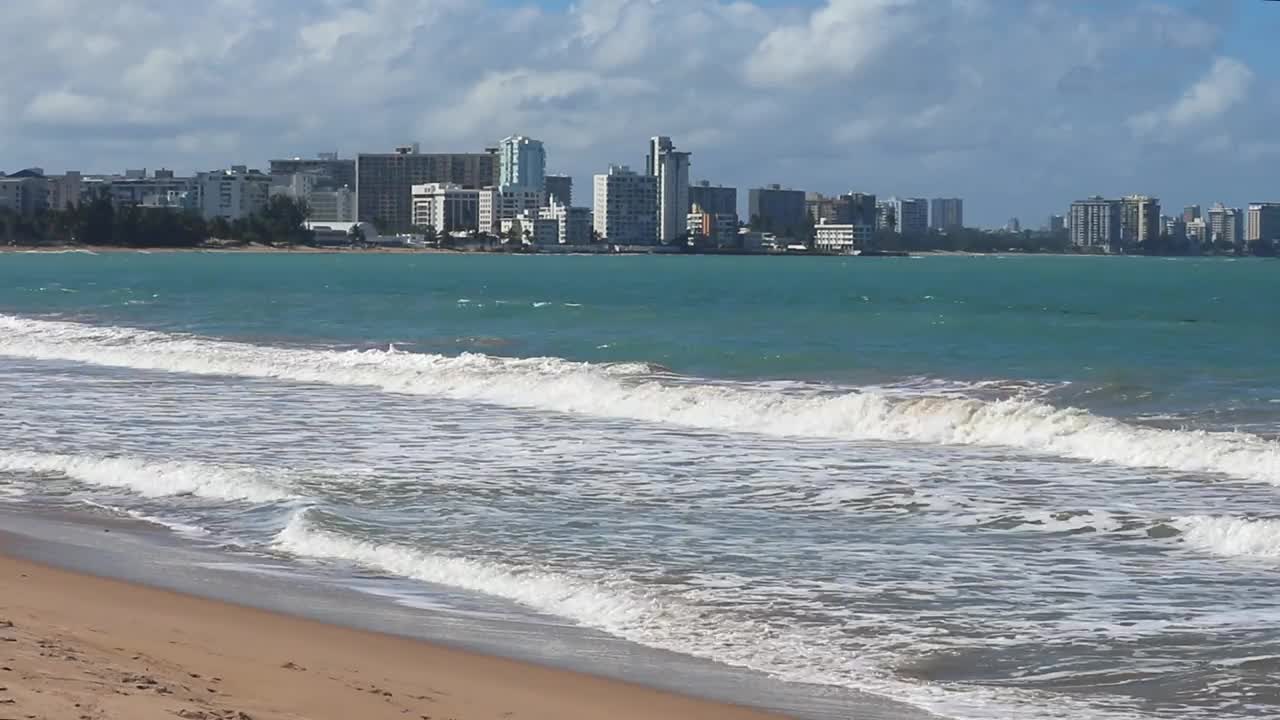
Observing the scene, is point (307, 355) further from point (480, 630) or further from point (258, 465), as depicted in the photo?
point (480, 630)

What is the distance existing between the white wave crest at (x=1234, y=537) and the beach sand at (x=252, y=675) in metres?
6.21

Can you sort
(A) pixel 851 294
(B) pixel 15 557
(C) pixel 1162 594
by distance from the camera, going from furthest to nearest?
(A) pixel 851 294, (B) pixel 15 557, (C) pixel 1162 594

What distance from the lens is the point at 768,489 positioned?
51.5 ft

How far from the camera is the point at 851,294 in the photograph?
261ft

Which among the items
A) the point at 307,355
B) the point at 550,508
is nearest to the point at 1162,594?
the point at 550,508

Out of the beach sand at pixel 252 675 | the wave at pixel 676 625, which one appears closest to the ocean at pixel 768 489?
the wave at pixel 676 625

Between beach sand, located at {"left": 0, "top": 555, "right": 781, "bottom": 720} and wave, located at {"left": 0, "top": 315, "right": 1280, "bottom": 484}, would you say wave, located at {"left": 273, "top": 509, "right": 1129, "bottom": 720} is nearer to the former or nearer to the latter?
beach sand, located at {"left": 0, "top": 555, "right": 781, "bottom": 720}

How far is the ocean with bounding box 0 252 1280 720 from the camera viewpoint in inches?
373

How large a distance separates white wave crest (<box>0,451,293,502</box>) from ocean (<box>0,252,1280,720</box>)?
0.06 metres

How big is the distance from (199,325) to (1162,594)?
40931 millimetres

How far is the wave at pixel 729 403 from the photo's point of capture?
63.1 feet

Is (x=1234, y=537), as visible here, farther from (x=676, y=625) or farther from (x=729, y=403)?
(x=729, y=403)

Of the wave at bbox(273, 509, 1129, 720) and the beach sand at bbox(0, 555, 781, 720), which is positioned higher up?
the beach sand at bbox(0, 555, 781, 720)

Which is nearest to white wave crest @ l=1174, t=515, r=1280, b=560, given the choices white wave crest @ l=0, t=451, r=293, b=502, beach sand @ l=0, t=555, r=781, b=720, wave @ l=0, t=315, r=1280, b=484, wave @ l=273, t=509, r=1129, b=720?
wave @ l=0, t=315, r=1280, b=484
